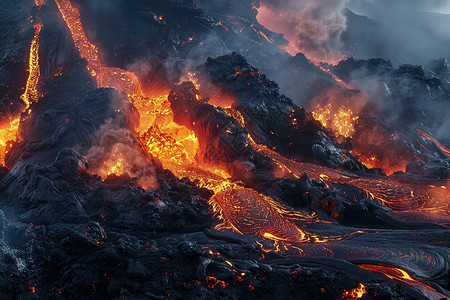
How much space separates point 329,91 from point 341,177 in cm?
1313

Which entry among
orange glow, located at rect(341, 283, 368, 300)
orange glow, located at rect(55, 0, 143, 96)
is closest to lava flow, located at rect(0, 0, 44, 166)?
orange glow, located at rect(55, 0, 143, 96)

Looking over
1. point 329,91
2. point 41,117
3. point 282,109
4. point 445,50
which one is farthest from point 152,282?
→ point 445,50

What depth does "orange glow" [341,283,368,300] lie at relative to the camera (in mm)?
4500

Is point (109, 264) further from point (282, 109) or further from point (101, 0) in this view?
point (101, 0)

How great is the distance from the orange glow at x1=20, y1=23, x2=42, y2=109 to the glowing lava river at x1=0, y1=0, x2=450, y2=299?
0.07 metres

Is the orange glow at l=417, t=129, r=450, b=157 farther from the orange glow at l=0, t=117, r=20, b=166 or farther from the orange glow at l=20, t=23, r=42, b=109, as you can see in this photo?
the orange glow at l=20, t=23, r=42, b=109

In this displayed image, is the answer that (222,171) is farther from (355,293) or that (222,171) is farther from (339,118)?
(339,118)

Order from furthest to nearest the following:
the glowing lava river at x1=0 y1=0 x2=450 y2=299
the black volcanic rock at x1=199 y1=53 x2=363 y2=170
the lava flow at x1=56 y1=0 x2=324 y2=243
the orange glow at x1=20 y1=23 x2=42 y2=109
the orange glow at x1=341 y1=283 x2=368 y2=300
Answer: the orange glow at x1=20 y1=23 x2=42 y2=109 < the black volcanic rock at x1=199 y1=53 x2=363 y2=170 < the lava flow at x1=56 y1=0 x2=324 y2=243 < the glowing lava river at x1=0 y1=0 x2=450 y2=299 < the orange glow at x1=341 y1=283 x2=368 y2=300

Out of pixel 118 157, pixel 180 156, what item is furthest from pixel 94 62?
pixel 118 157

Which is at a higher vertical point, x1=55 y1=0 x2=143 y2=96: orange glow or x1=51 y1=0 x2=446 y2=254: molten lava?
x1=55 y1=0 x2=143 y2=96: orange glow

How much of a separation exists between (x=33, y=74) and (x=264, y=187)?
646 inches

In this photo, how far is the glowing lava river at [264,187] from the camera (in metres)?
6.14

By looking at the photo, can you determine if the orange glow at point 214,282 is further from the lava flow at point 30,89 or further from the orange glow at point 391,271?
the lava flow at point 30,89

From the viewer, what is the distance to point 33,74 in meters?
16.6
